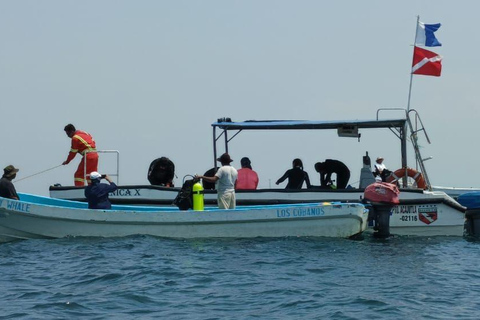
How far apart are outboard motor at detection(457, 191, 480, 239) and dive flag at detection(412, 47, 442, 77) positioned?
329 centimetres

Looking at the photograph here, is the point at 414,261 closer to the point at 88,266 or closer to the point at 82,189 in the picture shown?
the point at 88,266

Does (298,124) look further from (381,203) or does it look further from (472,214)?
(472,214)

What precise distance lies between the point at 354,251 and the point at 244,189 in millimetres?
3963

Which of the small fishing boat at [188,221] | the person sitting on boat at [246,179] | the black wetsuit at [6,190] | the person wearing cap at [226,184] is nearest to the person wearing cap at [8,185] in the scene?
the black wetsuit at [6,190]

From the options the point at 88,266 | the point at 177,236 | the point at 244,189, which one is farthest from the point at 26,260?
the point at 244,189

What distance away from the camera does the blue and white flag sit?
808 inches

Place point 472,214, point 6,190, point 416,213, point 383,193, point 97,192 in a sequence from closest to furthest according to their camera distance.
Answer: point 97,192
point 6,190
point 383,193
point 416,213
point 472,214

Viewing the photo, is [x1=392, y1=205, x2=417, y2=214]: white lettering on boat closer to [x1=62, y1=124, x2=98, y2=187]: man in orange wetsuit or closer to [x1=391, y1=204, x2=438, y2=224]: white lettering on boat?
[x1=391, y1=204, x2=438, y2=224]: white lettering on boat

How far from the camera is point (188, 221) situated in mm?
16812

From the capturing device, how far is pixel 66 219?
55.6ft

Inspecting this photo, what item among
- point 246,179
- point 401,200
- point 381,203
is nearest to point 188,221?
point 246,179

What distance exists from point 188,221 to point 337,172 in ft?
14.3

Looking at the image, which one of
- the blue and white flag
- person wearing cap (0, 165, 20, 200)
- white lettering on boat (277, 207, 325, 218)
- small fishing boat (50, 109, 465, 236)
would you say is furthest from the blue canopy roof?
person wearing cap (0, 165, 20, 200)

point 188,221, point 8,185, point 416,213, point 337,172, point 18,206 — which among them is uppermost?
point 337,172
